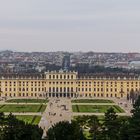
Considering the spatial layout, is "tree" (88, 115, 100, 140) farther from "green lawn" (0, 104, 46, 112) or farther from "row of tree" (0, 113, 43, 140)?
"green lawn" (0, 104, 46, 112)

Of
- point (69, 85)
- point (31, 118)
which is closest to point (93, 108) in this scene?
point (31, 118)

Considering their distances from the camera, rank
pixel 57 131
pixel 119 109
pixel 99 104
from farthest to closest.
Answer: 1. pixel 99 104
2. pixel 119 109
3. pixel 57 131

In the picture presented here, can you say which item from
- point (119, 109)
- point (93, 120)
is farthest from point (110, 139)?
point (119, 109)

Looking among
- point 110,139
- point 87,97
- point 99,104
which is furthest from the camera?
point 87,97

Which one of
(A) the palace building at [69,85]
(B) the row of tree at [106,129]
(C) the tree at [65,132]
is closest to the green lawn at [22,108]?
(A) the palace building at [69,85]

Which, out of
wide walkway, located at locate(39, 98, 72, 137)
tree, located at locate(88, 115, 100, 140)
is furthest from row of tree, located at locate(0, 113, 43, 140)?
wide walkway, located at locate(39, 98, 72, 137)

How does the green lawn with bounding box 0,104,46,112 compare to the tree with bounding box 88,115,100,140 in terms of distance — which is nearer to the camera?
the tree with bounding box 88,115,100,140

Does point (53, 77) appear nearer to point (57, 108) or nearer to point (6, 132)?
point (57, 108)
